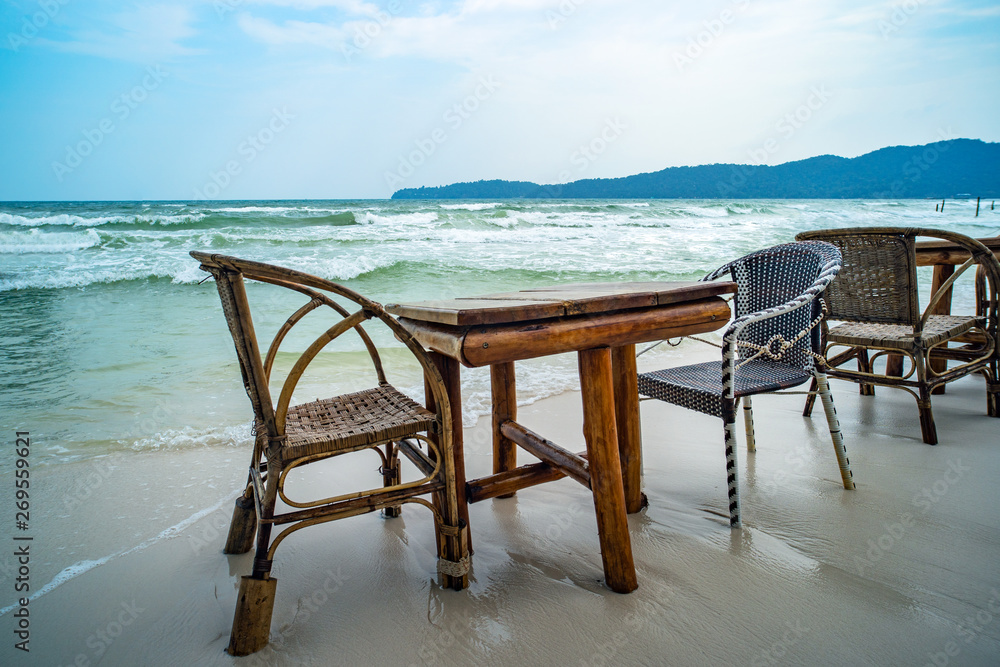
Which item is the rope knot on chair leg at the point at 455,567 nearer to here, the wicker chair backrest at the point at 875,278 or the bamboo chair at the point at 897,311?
the bamboo chair at the point at 897,311

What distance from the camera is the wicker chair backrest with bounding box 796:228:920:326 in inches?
98.8

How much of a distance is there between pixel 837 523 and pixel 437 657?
142 centimetres

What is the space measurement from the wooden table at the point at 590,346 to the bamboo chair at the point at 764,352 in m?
0.23

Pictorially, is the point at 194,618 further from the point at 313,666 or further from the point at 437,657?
the point at 437,657

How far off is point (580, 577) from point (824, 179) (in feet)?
157

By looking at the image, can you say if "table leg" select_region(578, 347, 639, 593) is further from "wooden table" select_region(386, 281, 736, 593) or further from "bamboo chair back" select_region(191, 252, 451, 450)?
"bamboo chair back" select_region(191, 252, 451, 450)

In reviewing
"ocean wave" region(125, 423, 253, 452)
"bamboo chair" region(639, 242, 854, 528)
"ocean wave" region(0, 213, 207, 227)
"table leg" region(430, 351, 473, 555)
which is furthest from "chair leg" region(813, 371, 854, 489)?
"ocean wave" region(0, 213, 207, 227)

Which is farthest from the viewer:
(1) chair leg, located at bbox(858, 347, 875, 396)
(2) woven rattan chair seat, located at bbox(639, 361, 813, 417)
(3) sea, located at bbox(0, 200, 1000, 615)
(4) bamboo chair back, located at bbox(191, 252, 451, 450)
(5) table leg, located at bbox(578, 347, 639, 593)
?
(1) chair leg, located at bbox(858, 347, 875, 396)

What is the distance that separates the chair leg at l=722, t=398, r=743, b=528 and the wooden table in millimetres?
291

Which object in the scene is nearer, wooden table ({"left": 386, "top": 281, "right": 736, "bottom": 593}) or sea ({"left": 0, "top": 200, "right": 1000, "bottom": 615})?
wooden table ({"left": 386, "top": 281, "right": 736, "bottom": 593})

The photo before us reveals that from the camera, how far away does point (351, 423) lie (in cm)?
151

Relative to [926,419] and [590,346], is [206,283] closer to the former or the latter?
[590,346]

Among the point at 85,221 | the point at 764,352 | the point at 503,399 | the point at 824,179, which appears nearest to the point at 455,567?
the point at 503,399

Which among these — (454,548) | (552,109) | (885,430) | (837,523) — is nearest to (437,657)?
(454,548)
